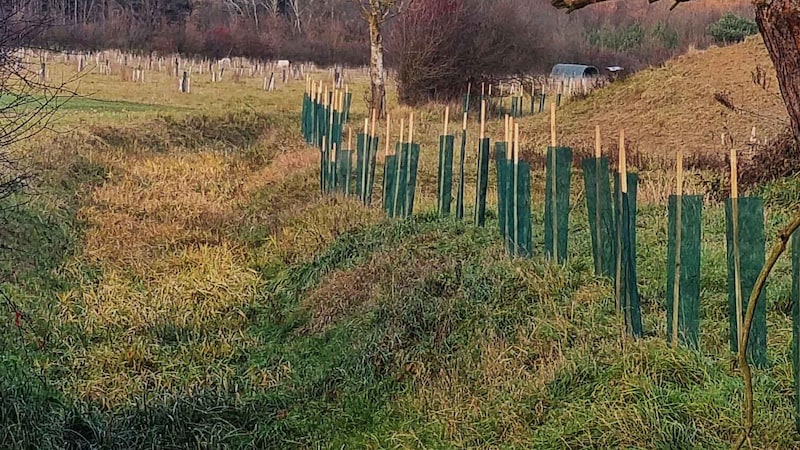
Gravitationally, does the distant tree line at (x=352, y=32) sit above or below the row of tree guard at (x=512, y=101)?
above

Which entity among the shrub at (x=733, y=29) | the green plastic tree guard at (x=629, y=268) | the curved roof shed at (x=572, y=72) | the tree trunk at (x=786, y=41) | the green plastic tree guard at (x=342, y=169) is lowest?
the green plastic tree guard at (x=629, y=268)

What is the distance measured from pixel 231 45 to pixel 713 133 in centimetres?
3410

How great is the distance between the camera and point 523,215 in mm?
7184

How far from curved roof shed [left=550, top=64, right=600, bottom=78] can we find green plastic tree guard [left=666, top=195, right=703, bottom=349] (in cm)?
2707

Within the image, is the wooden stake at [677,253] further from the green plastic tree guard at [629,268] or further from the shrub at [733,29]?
the shrub at [733,29]

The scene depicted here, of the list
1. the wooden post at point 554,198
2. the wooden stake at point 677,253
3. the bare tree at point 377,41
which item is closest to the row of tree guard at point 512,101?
the bare tree at point 377,41

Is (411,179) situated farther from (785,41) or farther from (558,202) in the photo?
(785,41)

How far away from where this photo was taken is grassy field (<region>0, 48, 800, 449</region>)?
473 cm

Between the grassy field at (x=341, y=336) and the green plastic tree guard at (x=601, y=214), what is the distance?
0.19 metres

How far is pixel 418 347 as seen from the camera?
5992 millimetres

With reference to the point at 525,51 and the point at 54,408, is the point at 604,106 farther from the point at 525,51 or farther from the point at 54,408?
the point at 54,408

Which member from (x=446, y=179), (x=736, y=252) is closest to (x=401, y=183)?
(x=446, y=179)

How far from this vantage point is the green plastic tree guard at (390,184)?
32.2 ft

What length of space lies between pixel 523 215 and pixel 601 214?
124 cm
